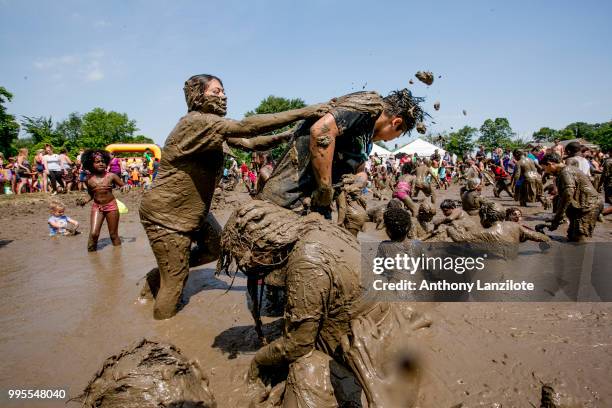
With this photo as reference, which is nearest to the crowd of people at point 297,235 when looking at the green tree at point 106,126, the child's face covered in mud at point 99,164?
the child's face covered in mud at point 99,164

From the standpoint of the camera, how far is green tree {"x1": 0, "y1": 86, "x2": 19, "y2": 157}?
33.3m

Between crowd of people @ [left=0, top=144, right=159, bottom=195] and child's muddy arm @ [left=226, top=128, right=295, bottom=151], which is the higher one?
child's muddy arm @ [left=226, top=128, right=295, bottom=151]

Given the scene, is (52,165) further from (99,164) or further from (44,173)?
(99,164)

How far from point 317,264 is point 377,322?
49 centimetres

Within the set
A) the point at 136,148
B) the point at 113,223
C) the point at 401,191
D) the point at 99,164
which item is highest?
the point at 136,148

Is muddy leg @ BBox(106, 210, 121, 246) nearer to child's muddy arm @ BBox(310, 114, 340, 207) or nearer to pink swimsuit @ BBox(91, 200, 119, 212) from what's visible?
pink swimsuit @ BBox(91, 200, 119, 212)

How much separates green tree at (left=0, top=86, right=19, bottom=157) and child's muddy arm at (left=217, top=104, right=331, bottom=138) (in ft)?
136

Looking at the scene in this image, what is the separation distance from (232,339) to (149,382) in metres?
1.14

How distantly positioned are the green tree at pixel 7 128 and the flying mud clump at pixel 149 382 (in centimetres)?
4181

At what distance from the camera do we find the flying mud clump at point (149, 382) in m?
2.01

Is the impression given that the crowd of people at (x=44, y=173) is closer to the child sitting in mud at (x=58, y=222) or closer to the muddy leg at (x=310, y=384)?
the child sitting in mud at (x=58, y=222)

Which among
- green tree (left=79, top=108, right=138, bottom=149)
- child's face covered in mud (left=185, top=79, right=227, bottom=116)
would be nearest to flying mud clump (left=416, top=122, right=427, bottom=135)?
child's face covered in mud (left=185, top=79, right=227, bottom=116)

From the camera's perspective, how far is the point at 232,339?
3.14 meters

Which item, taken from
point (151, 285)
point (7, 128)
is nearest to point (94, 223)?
point (151, 285)
